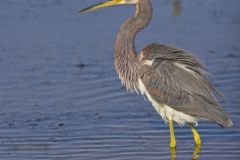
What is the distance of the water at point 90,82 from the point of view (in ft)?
29.8

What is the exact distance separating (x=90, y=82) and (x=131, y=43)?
7.10 ft

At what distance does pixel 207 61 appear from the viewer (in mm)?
12320

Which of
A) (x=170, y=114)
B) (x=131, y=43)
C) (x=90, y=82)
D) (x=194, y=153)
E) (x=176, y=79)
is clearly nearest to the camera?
(x=194, y=153)

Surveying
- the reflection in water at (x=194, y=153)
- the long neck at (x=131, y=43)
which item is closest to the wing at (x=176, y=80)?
the long neck at (x=131, y=43)

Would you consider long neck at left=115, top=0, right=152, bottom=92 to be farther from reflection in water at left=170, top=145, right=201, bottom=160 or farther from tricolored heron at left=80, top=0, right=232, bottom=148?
reflection in water at left=170, top=145, right=201, bottom=160

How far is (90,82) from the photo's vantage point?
11.4 meters

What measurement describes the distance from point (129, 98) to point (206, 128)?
1453mm

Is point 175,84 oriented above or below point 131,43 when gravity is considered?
below

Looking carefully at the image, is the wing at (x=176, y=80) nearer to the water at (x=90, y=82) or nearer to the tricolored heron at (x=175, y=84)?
the tricolored heron at (x=175, y=84)

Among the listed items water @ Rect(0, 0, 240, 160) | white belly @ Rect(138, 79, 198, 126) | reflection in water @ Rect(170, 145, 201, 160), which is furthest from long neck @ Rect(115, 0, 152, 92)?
reflection in water @ Rect(170, 145, 201, 160)

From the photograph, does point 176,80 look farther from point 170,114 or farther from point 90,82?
point 90,82

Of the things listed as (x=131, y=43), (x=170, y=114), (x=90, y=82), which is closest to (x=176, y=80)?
(x=170, y=114)

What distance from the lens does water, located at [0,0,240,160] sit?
908cm

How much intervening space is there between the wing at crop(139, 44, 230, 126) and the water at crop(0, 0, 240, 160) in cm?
55
